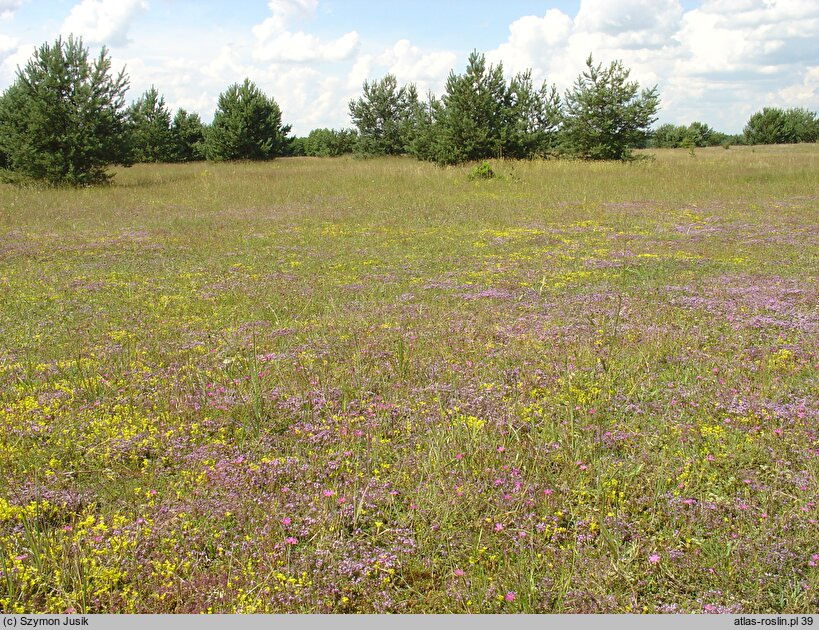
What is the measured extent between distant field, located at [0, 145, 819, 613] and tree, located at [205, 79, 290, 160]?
38.9 m

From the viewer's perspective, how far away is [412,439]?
4.88 metres

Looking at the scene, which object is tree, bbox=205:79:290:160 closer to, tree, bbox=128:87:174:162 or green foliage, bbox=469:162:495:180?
tree, bbox=128:87:174:162

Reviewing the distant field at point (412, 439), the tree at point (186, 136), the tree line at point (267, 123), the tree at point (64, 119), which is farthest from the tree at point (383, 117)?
the distant field at point (412, 439)

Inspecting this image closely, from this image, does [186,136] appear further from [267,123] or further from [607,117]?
[607,117]

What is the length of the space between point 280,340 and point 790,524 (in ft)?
18.9

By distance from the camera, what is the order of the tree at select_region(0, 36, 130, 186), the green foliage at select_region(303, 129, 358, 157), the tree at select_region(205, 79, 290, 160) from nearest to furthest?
the tree at select_region(0, 36, 130, 186) → the tree at select_region(205, 79, 290, 160) → the green foliage at select_region(303, 129, 358, 157)

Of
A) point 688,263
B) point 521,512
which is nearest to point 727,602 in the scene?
point 521,512

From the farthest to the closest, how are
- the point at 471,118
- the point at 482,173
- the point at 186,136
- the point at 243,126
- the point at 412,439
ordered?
the point at 186,136, the point at 243,126, the point at 471,118, the point at 482,173, the point at 412,439

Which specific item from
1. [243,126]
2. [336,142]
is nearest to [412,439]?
[243,126]

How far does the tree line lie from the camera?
2928 cm

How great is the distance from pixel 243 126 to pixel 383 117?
19.2m

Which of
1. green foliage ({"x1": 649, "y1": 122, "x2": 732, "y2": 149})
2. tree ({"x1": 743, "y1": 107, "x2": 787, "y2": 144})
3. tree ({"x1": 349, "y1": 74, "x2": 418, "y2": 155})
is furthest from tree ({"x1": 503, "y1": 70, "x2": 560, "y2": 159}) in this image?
tree ({"x1": 743, "y1": 107, "x2": 787, "y2": 144})

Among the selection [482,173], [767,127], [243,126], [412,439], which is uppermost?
[767,127]
